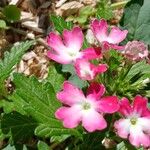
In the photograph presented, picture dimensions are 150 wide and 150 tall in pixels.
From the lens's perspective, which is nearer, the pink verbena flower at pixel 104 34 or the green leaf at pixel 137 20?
the pink verbena flower at pixel 104 34

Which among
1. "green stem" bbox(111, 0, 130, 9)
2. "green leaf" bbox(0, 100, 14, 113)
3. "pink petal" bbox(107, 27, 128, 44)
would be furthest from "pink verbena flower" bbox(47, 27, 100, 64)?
"green stem" bbox(111, 0, 130, 9)

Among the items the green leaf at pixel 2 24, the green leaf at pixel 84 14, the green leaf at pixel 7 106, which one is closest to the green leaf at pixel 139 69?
the green leaf at pixel 7 106

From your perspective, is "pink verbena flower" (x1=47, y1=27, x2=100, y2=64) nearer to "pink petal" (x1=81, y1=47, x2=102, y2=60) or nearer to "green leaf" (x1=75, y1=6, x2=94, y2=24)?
"pink petal" (x1=81, y1=47, x2=102, y2=60)

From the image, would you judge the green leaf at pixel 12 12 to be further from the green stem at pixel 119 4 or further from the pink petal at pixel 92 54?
the pink petal at pixel 92 54

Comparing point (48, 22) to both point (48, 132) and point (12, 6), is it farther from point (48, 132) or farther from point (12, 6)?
point (48, 132)

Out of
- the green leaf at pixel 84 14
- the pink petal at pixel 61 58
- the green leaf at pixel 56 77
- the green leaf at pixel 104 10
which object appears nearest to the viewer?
the pink petal at pixel 61 58

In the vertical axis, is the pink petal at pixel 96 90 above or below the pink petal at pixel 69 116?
above

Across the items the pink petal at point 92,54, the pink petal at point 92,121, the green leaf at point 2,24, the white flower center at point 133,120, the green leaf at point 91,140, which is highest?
the pink petal at point 92,54
